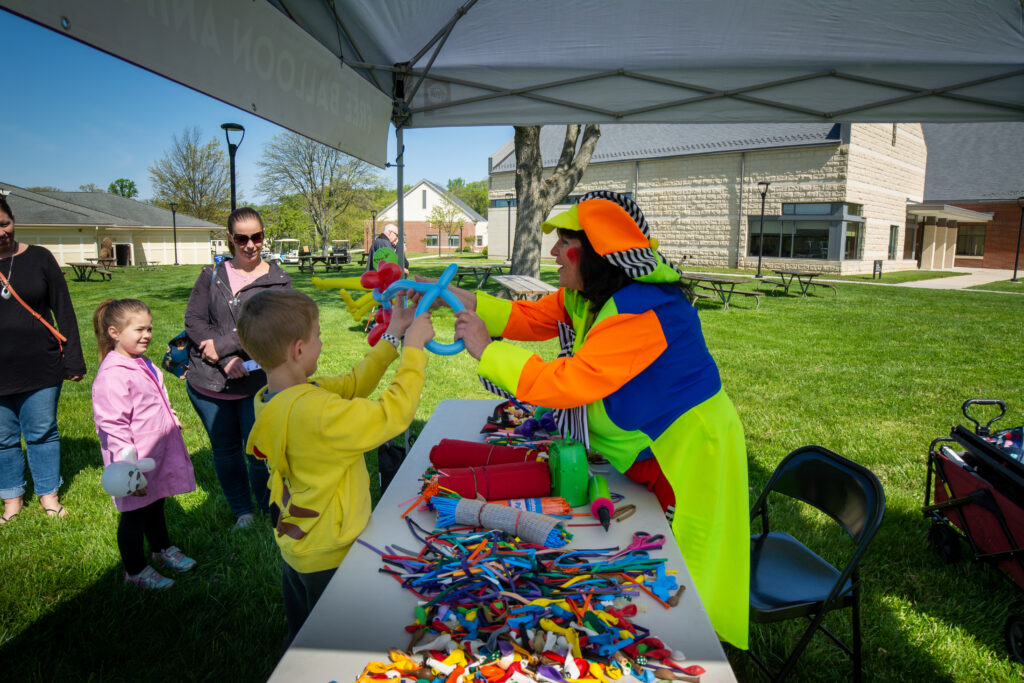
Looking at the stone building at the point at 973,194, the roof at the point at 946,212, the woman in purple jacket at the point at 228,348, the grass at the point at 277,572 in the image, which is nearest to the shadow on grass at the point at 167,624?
the grass at the point at 277,572

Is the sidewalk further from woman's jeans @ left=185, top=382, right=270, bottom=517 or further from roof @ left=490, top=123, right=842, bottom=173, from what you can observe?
woman's jeans @ left=185, top=382, right=270, bottom=517

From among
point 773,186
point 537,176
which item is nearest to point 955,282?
point 773,186

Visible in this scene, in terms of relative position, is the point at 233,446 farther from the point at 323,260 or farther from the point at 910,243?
the point at 910,243

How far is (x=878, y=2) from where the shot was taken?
271 cm

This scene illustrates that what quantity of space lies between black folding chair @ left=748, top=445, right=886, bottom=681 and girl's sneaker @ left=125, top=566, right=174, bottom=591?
2674mm

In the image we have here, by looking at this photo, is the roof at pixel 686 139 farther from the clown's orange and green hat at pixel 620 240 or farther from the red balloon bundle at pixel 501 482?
the red balloon bundle at pixel 501 482

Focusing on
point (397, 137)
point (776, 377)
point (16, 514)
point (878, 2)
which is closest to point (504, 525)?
point (397, 137)

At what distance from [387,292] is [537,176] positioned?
10.2 m

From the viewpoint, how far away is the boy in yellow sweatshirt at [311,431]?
1.59 meters

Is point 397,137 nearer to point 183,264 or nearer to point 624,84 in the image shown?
point 624,84

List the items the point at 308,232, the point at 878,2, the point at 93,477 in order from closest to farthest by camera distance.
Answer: the point at 878,2 → the point at 93,477 → the point at 308,232

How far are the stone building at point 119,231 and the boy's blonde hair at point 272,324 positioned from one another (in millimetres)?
25701

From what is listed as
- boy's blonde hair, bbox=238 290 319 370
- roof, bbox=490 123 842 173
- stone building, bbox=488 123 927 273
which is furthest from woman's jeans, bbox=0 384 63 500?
roof, bbox=490 123 842 173

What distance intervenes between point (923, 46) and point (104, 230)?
35.0 m
